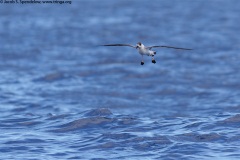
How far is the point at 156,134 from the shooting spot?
1870 centimetres

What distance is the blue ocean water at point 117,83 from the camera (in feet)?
58.6

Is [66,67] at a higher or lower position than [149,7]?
lower

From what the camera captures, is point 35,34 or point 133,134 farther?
point 35,34

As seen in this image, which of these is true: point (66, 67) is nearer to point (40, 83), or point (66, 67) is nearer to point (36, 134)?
point (40, 83)

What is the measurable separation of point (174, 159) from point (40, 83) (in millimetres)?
16769

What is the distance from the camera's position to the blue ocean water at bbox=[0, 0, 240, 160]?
1786cm

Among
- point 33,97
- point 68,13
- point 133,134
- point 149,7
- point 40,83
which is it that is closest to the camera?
point 133,134

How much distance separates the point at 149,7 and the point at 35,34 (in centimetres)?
2372

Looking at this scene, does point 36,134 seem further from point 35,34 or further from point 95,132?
point 35,34

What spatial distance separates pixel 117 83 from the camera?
3288 centimetres

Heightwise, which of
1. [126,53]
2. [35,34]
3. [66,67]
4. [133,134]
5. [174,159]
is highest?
[35,34]

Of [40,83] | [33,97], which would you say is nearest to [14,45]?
[40,83]

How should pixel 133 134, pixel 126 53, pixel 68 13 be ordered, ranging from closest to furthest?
1. pixel 133 134
2. pixel 126 53
3. pixel 68 13

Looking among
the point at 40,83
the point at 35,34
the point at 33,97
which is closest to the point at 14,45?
the point at 35,34
